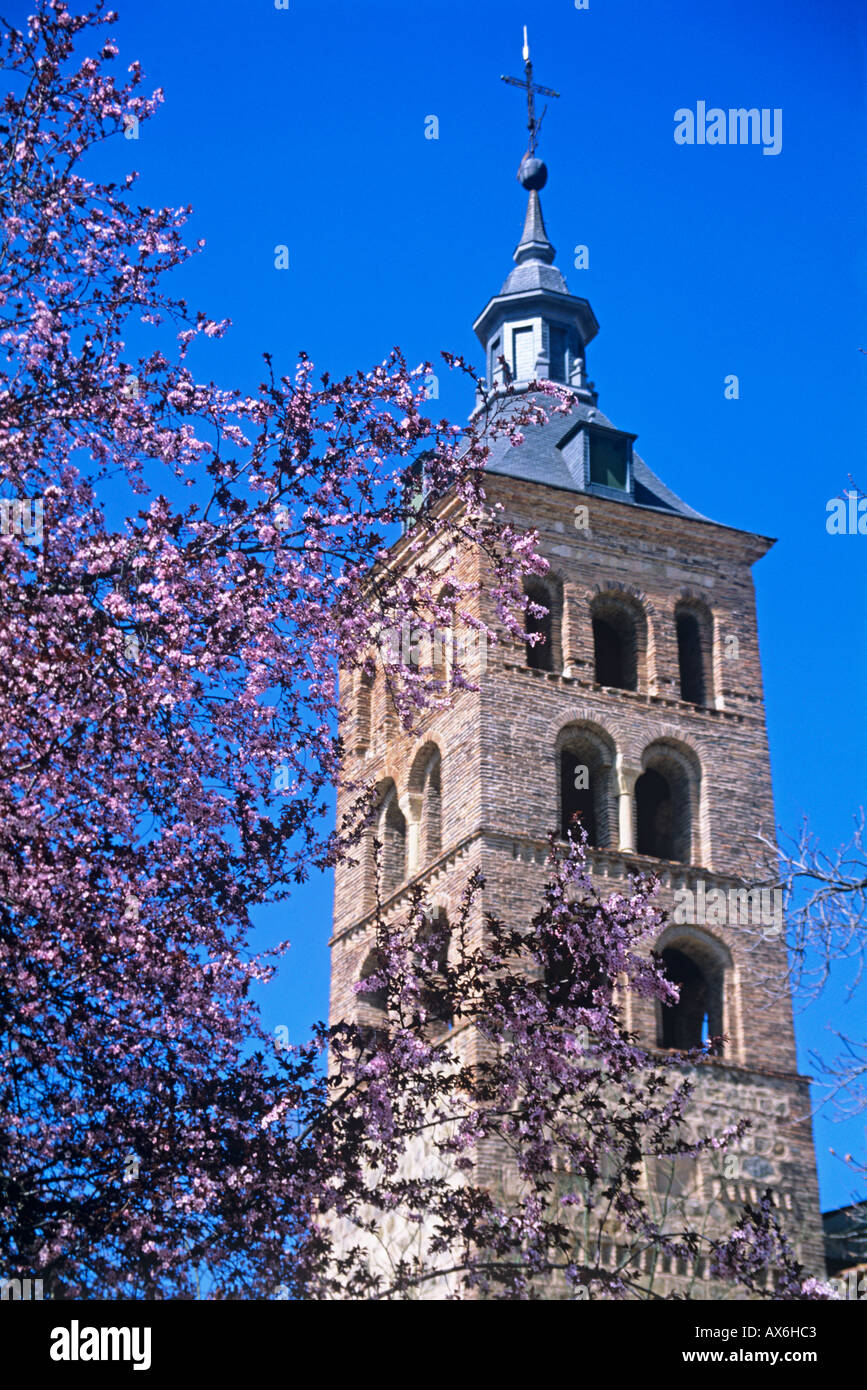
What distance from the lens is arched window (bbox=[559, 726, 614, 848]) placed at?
35844mm

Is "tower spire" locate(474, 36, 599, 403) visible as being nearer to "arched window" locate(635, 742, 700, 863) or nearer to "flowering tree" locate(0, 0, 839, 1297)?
"arched window" locate(635, 742, 700, 863)

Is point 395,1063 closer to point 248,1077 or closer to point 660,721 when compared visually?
point 248,1077

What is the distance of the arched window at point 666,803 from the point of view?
1431 inches

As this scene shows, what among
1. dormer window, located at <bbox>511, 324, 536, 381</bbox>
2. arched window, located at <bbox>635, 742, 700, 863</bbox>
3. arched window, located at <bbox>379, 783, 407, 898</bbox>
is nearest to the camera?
arched window, located at <bbox>635, 742, 700, 863</bbox>

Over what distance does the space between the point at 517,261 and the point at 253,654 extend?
35.5m

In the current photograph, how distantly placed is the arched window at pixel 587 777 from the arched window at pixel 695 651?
2.80m

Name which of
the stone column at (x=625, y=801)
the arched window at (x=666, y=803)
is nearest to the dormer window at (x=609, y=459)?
the arched window at (x=666, y=803)

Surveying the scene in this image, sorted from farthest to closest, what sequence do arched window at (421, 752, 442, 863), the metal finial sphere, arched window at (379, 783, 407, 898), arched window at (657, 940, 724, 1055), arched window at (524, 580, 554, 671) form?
the metal finial sphere, arched window at (379, 783, 407, 898), arched window at (524, 580, 554, 671), arched window at (421, 752, 442, 863), arched window at (657, 940, 724, 1055)

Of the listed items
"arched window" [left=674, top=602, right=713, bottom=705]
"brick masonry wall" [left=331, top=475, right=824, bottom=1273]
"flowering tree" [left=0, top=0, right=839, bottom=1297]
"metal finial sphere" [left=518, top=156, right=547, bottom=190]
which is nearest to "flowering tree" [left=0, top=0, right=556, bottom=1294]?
"flowering tree" [left=0, top=0, right=839, bottom=1297]

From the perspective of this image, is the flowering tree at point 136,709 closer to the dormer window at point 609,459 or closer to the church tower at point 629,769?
the church tower at point 629,769

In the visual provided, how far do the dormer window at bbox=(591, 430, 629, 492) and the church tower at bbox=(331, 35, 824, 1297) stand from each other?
1.8 inches

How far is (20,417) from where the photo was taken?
463 inches

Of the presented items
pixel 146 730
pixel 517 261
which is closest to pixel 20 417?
pixel 146 730

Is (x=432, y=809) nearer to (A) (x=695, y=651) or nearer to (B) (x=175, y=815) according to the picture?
(A) (x=695, y=651)
